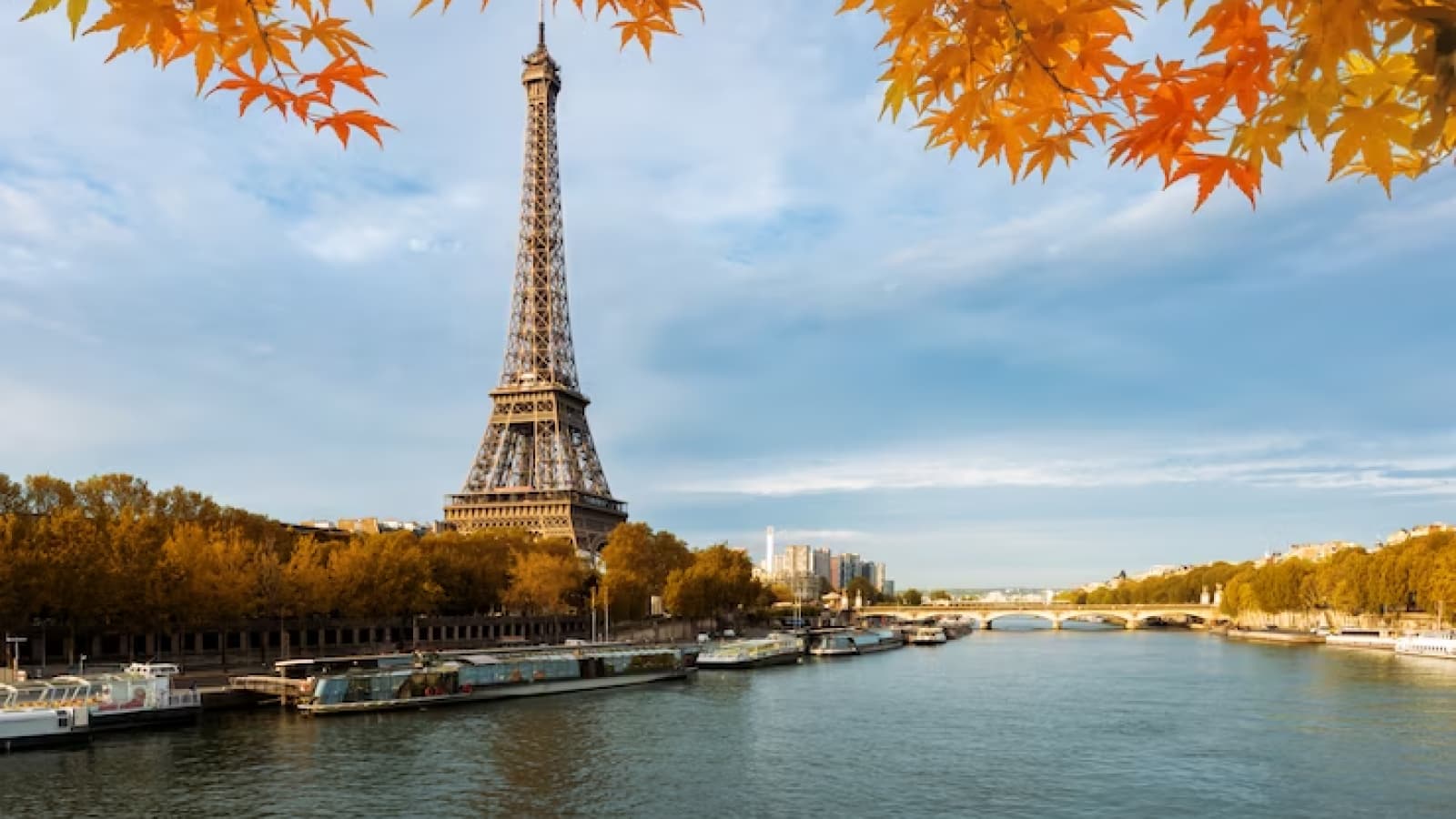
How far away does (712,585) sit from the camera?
114 metres

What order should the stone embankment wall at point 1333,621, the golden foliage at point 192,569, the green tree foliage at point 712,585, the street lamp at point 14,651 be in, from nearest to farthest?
the street lamp at point 14,651
the golden foliage at point 192,569
the green tree foliage at point 712,585
the stone embankment wall at point 1333,621

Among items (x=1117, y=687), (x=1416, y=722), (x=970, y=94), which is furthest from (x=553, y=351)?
(x=970, y=94)

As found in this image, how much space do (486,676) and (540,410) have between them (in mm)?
71835

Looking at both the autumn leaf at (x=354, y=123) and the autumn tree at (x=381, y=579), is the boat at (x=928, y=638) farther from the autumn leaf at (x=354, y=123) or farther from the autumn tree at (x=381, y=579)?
the autumn leaf at (x=354, y=123)

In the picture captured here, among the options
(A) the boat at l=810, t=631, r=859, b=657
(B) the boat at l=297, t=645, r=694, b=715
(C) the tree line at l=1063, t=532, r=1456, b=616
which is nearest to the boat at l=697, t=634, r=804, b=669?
(A) the boat at l=810, t=631, r=859, b=657

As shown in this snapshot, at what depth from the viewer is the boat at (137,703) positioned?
1748 inches

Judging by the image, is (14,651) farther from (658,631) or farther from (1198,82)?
(1198,82)

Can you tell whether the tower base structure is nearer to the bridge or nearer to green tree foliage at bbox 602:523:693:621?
green tree foliage at bbox 602:523:693:621

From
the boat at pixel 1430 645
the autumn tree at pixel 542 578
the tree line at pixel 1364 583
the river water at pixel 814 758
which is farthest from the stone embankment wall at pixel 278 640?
the tree line at pixel 1364 583

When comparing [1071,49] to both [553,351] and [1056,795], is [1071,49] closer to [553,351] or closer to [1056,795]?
[1056,795]

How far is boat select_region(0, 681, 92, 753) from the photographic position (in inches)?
1569

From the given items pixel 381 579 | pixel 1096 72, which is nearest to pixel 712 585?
pixel 381 579

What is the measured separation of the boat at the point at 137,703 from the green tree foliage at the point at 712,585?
63447mm

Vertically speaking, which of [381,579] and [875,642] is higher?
[381,579]
